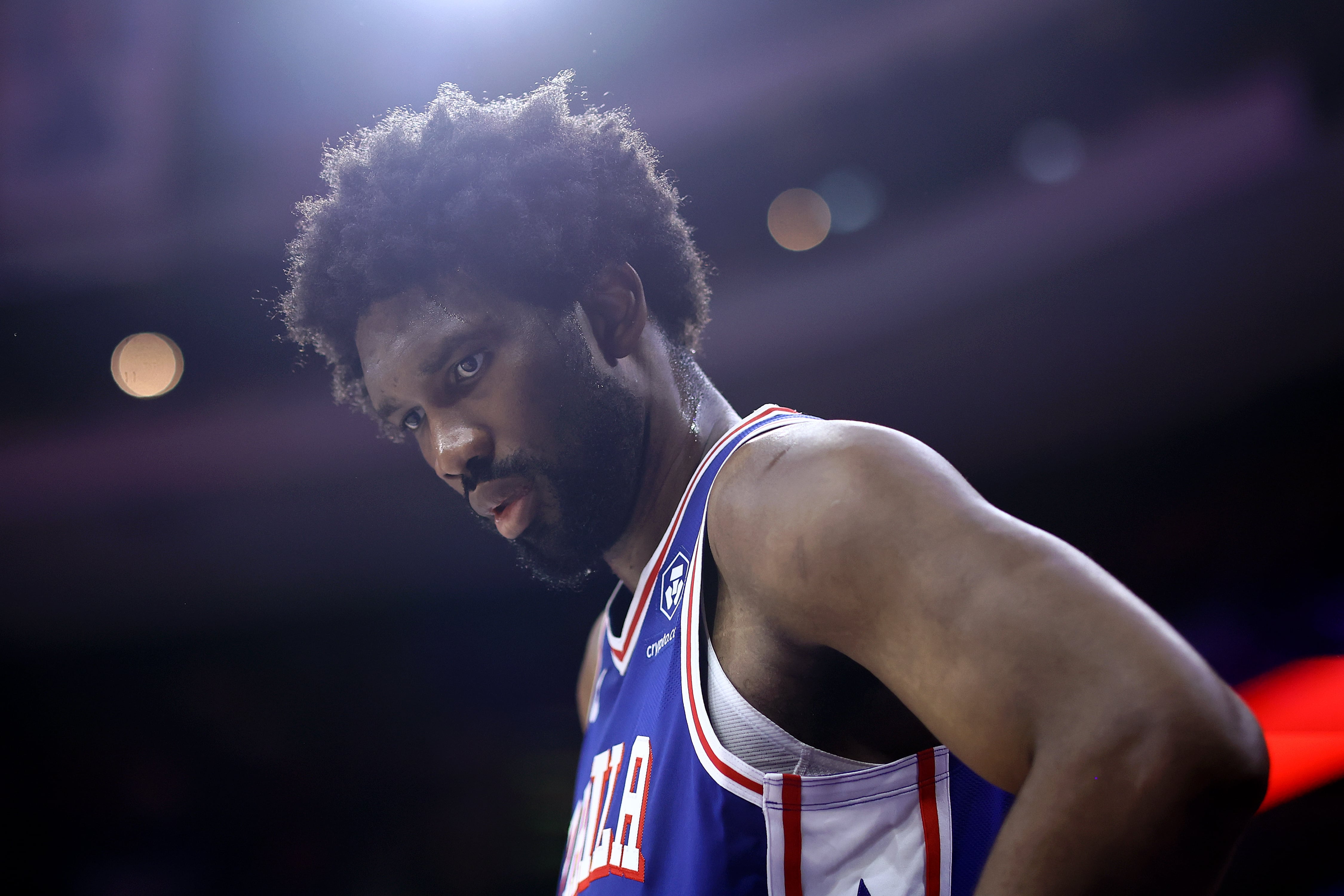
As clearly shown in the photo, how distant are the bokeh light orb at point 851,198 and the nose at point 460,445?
2040 mm

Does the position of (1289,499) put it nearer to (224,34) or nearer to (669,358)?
(669,358)

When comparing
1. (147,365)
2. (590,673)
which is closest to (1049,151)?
(590,673)

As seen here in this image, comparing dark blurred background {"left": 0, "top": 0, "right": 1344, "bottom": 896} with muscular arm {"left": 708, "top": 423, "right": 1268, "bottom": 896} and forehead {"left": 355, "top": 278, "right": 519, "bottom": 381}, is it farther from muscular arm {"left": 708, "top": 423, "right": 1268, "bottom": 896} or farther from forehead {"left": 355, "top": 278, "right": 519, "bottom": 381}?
muscular arm {"left": 708, "top": 423, "right": 1268, "bottom": 896}

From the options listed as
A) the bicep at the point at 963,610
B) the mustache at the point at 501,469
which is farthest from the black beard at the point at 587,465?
the bicep at the point at 963,610

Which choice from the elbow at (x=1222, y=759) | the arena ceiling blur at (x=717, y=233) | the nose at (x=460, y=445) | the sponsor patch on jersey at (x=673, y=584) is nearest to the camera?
the elbow at (x=1222, y=759)

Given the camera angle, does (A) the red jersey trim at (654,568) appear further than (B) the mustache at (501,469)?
No

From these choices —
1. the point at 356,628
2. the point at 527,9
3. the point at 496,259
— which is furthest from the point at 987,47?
the point at 356,628

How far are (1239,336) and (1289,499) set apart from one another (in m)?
0.75

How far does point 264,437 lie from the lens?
243 centimetres

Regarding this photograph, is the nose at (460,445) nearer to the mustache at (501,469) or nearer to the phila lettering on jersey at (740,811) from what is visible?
the mustache at (501,469)

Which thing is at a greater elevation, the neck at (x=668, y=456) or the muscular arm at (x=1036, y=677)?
the neck at (x=668, y=456)

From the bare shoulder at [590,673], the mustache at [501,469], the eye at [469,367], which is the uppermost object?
the eye at [469,367]

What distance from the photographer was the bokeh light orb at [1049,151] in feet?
8.58

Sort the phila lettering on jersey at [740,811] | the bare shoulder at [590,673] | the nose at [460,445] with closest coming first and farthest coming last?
1. the phila lettering on jersey at [740,811]
2. the nose at [460,445]
3. the bare shoulder at [590,673]
